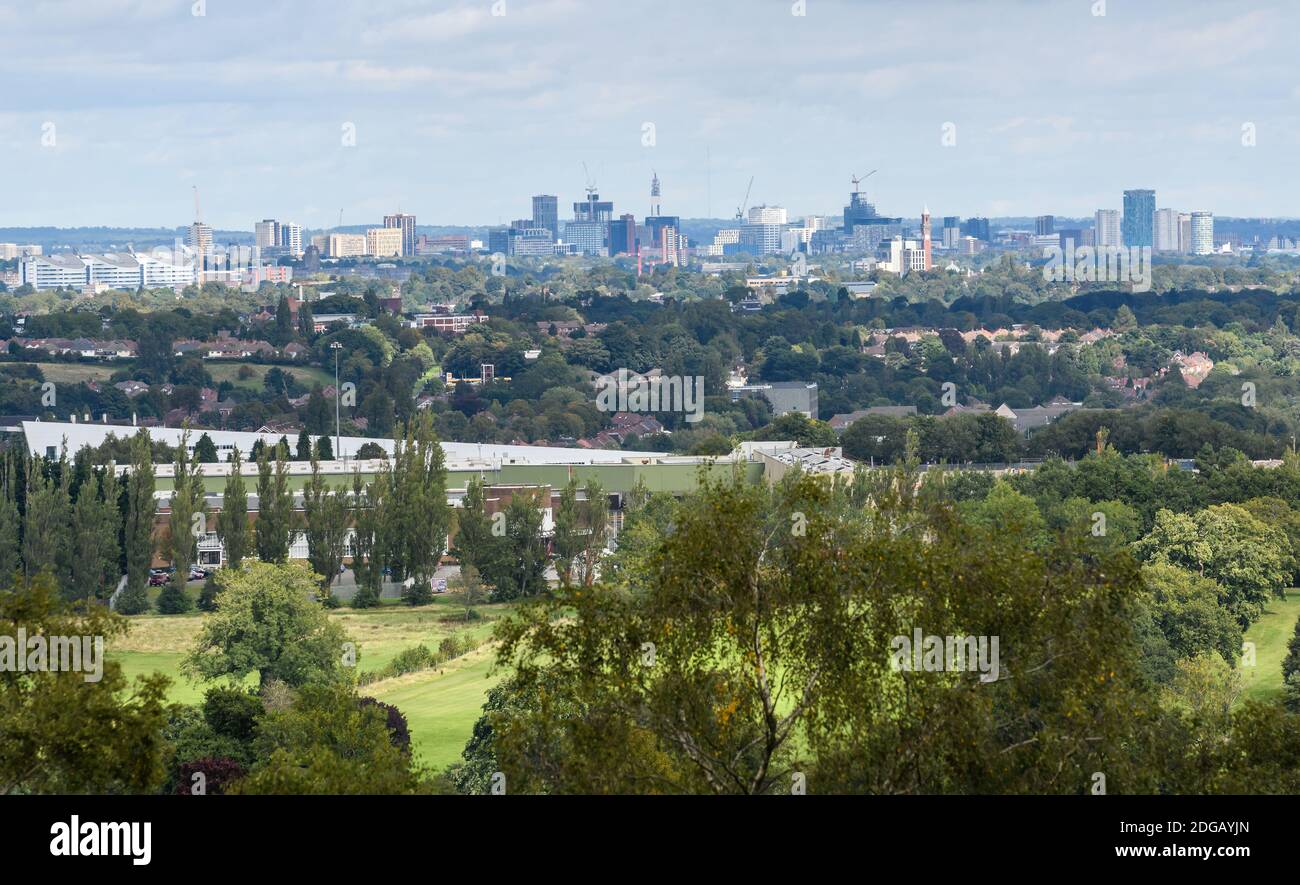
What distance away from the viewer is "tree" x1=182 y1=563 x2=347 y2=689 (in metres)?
28.7

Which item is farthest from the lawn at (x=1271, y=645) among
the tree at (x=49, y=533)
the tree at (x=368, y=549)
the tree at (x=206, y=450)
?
the tree at (x=206, y=450)

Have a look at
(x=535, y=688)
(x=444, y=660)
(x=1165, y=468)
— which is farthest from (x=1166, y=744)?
(x=1165, y=468)

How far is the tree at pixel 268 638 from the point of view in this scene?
2872 cm

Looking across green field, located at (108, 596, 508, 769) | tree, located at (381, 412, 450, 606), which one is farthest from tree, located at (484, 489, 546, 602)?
tree, located at (381, 412, 450, 606)

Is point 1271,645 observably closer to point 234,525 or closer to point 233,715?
point 233,715

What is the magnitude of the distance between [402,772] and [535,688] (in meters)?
1.97

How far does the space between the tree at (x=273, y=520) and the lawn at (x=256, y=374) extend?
51473 millimetres

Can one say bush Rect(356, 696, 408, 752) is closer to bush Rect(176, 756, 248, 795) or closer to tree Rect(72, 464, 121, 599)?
bush Rect(176, 756, 248, 795)

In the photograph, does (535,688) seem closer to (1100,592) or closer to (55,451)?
(1100,592)

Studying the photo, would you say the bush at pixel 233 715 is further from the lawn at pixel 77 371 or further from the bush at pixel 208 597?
the lawn at pixel 77 371

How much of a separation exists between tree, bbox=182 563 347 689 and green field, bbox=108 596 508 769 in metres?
0.62

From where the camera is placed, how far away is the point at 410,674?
33.0 metres
